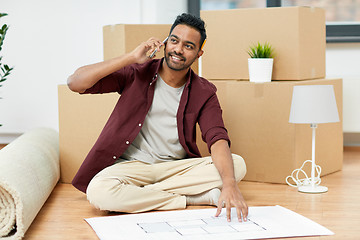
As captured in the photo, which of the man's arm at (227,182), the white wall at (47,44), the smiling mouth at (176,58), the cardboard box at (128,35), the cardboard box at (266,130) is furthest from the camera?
the white wall at (47,44)

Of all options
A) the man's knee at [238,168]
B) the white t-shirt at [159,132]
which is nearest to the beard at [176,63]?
the white t-shirt at [159,132]

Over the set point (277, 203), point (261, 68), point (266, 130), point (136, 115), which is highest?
point (261, 68)

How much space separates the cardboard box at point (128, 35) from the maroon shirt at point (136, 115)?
483 millimetres

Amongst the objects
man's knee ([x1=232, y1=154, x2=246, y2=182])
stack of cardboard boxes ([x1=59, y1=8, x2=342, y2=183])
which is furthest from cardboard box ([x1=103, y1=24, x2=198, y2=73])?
man's knee ([x1=232, y1=154, x2=246, y2=182])

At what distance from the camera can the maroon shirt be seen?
216cm

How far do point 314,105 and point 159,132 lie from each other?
0.67 meters

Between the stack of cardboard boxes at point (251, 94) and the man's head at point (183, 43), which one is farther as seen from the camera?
the stack of cardboard boxes at point (251, 94)

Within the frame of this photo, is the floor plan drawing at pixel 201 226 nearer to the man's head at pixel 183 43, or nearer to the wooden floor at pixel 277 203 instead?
the wooden floor at pixel 277 203

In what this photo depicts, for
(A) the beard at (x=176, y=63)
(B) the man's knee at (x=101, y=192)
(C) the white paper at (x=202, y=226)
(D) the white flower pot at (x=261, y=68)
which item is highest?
(A) the beard at (x=176, y=63)

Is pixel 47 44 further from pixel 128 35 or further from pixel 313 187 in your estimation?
pixel 313 187

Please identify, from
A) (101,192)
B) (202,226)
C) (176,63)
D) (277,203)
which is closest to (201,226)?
(202,226)

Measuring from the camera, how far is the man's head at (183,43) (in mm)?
2141

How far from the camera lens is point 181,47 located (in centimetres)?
214

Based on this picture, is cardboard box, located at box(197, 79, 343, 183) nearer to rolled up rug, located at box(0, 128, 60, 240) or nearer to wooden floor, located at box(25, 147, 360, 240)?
wooden floor, located at box(25, 147, 360, 240)
